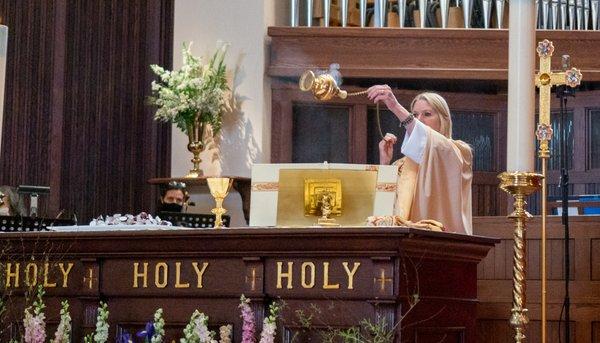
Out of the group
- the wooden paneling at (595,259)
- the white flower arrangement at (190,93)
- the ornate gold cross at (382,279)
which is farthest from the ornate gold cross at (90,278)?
the white flower arrangement at (190,93)

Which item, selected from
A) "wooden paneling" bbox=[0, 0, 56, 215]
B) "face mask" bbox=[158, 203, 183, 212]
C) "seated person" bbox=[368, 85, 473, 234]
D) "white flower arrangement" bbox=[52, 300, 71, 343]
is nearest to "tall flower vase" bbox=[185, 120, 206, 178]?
"face mask" bbox=[158, 203, 183, 212]

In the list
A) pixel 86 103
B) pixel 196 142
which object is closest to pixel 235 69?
pixel 196 142

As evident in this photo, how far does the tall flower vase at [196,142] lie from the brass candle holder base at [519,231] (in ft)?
14.7

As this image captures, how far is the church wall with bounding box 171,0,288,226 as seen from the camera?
9.46 meters

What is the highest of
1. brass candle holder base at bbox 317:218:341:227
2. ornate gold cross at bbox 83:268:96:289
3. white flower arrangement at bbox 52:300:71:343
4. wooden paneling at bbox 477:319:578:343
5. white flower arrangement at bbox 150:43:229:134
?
white flower arrangement at bbox 150:43:229:134

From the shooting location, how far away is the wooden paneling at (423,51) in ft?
31.9

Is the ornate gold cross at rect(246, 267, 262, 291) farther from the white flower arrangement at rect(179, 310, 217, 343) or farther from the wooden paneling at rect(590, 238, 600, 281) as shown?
the wooden paneling at rect(590, 238, 600, 281)

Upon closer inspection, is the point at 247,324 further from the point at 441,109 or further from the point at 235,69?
the point at 235,69

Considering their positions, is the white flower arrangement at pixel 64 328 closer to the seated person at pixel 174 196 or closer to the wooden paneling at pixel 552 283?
the wooden paneling at pixel 552 283

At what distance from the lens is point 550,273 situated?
7582 millimetres

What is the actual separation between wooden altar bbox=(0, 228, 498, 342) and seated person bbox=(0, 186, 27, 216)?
2080 millimetres

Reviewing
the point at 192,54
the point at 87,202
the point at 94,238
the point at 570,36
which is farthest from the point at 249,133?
the point at 94,238

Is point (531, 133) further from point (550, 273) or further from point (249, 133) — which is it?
point (249, 133)

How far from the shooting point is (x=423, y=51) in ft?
32.0
